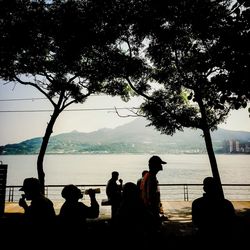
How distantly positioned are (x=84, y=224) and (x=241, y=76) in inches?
149

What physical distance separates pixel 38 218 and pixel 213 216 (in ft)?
7.28

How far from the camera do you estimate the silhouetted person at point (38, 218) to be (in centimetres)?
350

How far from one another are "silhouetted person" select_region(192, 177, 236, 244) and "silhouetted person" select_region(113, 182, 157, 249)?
0.65 metres

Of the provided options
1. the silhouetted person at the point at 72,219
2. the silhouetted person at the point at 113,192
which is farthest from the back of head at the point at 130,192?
the silhouetted person at the point at 113,192

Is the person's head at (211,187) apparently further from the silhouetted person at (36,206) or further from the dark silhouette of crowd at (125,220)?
the silhouetted person at (36,206)

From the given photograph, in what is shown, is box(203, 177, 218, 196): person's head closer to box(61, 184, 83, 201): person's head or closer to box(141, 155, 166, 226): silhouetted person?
box(61, 184, 83, 201): person's head

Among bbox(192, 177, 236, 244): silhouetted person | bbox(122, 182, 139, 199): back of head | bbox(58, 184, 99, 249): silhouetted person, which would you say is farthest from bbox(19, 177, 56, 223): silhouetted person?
bbox(192, 177, 236, 244): silhouetted person

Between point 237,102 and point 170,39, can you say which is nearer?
point 237,102

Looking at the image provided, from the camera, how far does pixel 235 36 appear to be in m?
5.04

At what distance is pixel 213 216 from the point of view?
145 inches

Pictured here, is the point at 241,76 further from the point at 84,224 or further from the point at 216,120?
the point at 216,120

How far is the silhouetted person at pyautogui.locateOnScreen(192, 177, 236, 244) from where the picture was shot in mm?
3625

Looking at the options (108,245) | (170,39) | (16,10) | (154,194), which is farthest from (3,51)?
(108,245)

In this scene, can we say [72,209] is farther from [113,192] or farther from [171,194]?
[171,194]
